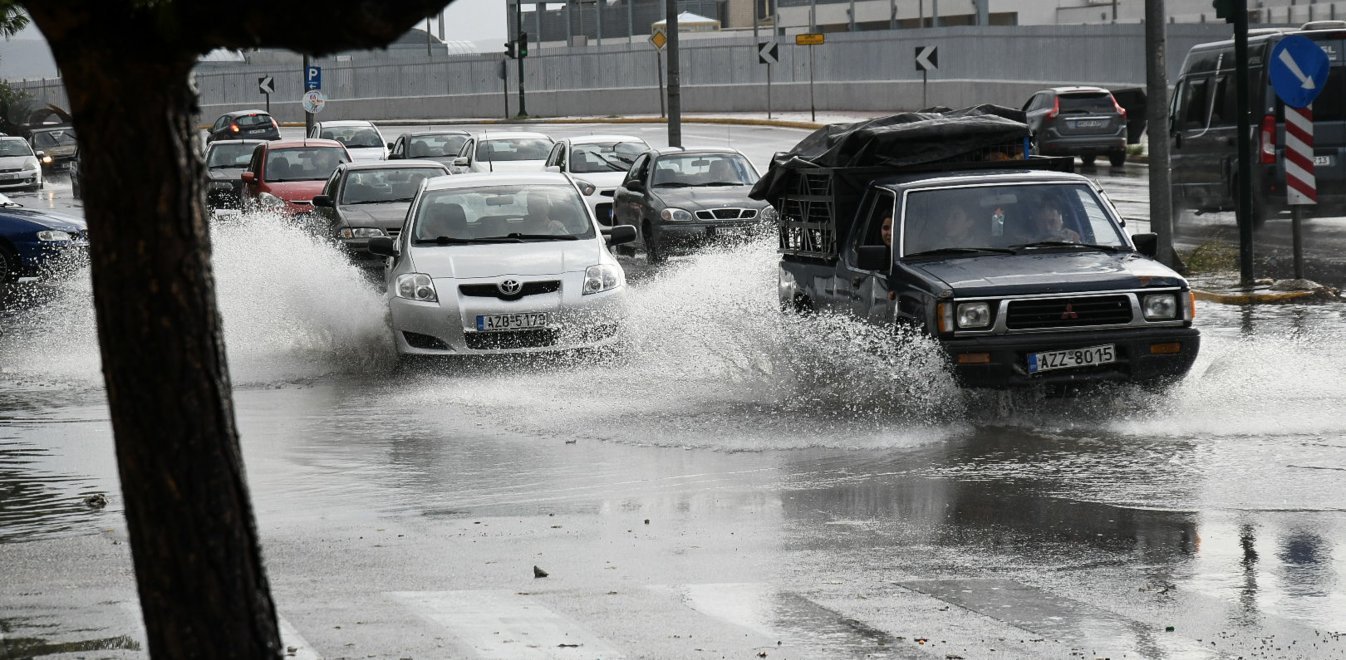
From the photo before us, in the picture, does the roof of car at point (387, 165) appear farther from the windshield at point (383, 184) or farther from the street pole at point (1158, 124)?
the street pole at point (1158, 124)

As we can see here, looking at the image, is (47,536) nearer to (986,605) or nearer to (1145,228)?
(986,605)

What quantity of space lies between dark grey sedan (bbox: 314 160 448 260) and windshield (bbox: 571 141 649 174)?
214 inches

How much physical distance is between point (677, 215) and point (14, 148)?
29.8 metres

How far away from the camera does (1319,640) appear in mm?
5719

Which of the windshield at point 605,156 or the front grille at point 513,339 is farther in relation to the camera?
the windshield at point 605,156

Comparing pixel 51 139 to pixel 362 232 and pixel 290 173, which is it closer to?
pixel 290 173

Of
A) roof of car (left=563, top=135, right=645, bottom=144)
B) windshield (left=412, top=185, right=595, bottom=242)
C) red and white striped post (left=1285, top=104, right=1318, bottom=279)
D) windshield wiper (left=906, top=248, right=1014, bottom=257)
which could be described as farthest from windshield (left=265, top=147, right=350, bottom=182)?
windshield wiper (left=906, top=248, right=1014, bottom=257)

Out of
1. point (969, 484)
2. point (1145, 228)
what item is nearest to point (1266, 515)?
point (969, 484)

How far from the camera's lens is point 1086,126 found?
35875mm

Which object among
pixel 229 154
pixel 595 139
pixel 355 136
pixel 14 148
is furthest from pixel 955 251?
pixel 14 148

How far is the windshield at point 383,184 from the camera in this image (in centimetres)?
2131

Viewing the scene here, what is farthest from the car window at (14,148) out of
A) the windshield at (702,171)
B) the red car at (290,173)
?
the windshield at (702,171)

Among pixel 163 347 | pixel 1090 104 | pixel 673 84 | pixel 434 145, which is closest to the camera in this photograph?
pixel 163 347

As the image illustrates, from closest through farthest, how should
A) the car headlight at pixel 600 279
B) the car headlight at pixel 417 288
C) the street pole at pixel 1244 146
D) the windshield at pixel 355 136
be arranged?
the car headlight at pixel 417 288 < the car headlight at pixel 600 279 < the street pole at pixel 1244 146 < the windshield at pixel 355 136
